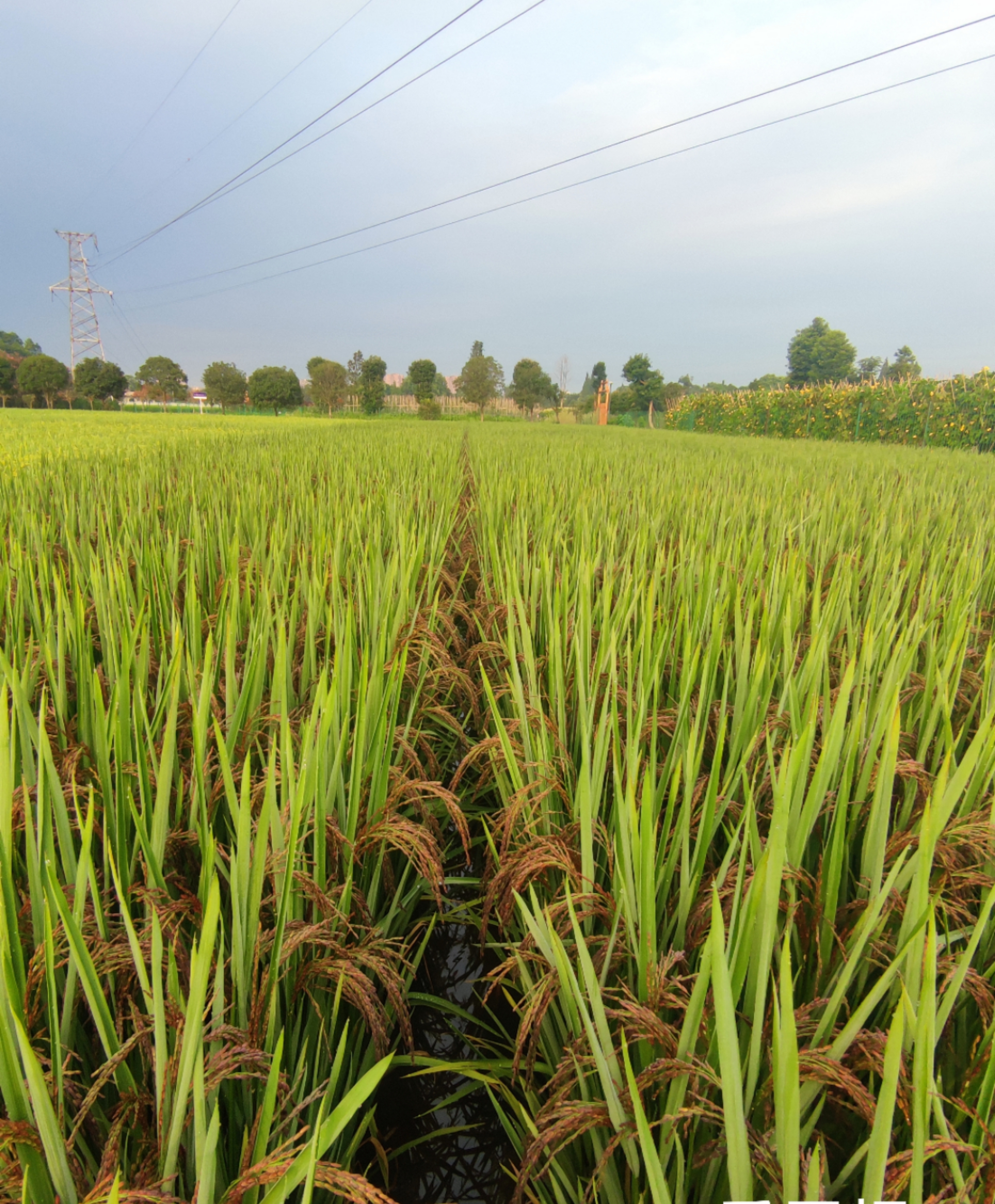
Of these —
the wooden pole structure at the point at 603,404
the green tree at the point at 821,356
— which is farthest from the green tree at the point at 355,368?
the green tree at the point at 821,356

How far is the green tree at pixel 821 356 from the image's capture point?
5138 centimetres

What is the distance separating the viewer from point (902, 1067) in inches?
22.6

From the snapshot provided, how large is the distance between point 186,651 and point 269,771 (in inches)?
27.6

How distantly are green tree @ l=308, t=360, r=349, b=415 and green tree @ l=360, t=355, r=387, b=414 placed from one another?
120cm

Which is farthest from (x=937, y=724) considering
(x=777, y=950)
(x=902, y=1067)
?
(x=902, y=1067)

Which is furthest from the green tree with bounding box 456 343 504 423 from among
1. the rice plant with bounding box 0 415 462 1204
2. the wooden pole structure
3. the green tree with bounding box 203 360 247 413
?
the rice plant with bounding box 0 415 462 1204

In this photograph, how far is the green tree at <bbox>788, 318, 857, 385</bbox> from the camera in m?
51.4

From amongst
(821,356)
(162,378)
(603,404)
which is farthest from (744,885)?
(821,356)

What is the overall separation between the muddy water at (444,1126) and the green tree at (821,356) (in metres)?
57.6

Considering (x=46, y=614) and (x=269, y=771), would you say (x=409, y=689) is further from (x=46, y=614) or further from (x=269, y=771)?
(x=269, y=771)

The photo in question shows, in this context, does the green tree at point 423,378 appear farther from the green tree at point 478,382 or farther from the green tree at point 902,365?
the green tree at point 902,365

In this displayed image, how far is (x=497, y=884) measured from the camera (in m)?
0.84

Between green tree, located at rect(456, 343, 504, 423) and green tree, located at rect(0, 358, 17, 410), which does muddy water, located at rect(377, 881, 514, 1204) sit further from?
→ green tree, located at rect(0, 358, 17, 410)

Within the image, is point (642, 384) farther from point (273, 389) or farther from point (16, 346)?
point (16, 346)
